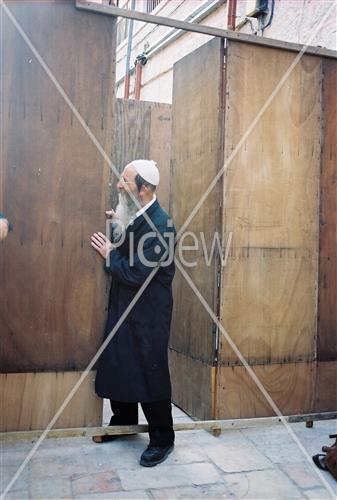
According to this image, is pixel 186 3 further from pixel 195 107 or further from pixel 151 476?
pixel 151 476

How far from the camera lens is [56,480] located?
338cm

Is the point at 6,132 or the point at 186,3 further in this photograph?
the point at 186,3

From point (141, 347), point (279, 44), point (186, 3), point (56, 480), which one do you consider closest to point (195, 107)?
point (279, 44)

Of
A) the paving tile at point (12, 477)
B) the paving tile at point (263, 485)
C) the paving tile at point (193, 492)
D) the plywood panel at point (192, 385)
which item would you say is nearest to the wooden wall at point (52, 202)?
the paving tile at point (12, 477)

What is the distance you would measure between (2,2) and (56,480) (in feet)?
10.4

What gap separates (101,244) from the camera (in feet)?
12.9

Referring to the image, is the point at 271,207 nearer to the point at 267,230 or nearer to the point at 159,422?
the point at 267,230

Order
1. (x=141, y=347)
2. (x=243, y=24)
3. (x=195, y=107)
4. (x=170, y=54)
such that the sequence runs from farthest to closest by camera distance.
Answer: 1. (x=170, y=54)
2. (x=243, y=24)
3. (x=195, y=107)
4. (x=141, y=347)

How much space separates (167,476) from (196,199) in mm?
2362

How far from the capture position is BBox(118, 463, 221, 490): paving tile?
3.42 m

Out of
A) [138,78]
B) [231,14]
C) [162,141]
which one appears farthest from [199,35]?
[162,141]

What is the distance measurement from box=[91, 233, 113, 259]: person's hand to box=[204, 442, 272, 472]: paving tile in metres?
1.68

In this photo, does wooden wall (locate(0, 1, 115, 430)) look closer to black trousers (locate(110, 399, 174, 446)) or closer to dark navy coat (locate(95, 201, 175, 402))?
dark navy coat (locate(95, 201, 175, 402))

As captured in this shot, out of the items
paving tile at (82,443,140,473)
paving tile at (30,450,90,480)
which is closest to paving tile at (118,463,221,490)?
paving tile at (82,443,140,473)
